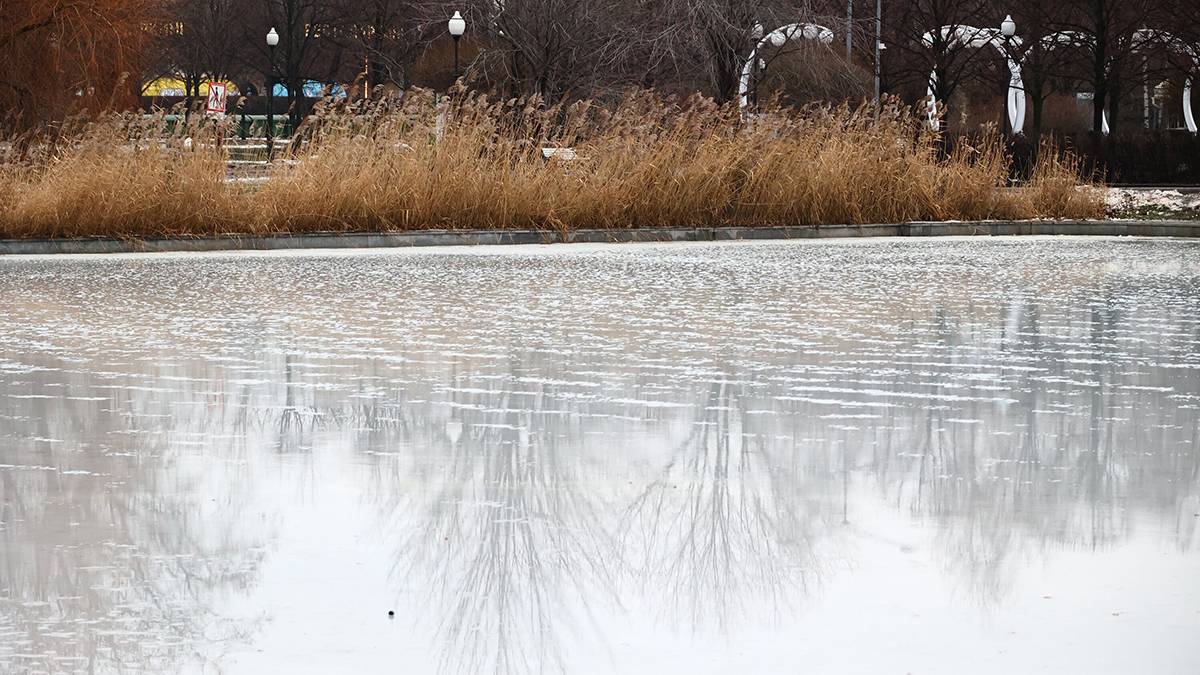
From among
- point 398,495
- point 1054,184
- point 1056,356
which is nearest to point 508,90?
point 1054,184

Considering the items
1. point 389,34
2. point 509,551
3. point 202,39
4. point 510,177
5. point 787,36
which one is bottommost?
point 509,551

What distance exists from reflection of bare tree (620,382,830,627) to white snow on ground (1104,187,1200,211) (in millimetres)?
18005

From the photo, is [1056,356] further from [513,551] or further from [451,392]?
[513,551]

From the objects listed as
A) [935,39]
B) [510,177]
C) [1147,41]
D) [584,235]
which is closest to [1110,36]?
[1147,41]

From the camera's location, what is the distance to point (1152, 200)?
26.7 meters

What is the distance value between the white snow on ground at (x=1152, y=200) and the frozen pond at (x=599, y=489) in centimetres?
1286

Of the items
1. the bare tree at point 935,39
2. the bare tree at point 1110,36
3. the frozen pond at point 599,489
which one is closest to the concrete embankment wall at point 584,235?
→ the frozen pond at point 599,489

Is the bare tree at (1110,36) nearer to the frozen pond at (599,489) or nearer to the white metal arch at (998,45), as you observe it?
the white metal arch at (998,45)

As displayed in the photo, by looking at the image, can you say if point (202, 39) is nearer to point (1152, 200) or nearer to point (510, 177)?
point (1152, 200)

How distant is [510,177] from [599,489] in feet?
46.2

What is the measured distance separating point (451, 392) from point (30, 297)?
5932mm

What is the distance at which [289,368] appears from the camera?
9.36 metres

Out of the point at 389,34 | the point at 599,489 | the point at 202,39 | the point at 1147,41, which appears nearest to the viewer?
the point at 599,489

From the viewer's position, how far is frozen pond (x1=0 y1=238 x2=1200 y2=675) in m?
4.51
